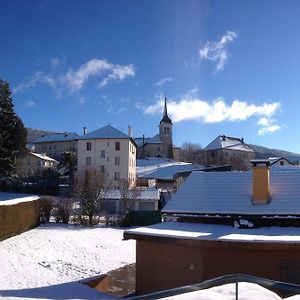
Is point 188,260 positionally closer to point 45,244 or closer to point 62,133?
point 45,244

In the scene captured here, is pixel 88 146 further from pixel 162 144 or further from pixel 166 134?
pixel 166 134

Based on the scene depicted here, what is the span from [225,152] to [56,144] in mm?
40060

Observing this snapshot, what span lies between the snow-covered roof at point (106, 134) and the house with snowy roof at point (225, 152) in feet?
135

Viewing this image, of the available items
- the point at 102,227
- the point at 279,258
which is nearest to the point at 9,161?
the point at 102,227

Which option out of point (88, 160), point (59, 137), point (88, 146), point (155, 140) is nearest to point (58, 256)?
point (88, 160)

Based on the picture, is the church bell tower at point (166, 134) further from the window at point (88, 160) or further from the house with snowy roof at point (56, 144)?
the window at point (88, 160)

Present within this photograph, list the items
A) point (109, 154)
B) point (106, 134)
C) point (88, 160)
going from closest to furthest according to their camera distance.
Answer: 1. point (109, 154)
2. point (88, 160)
3. point (106, 134)

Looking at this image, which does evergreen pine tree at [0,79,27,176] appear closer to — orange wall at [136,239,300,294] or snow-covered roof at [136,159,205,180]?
orange wall at [136,239,300,294]

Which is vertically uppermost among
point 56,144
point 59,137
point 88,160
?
point 59,137

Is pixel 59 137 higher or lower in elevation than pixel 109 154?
higher

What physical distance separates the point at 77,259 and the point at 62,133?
8379 centimetres

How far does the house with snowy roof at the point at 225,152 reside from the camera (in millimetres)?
100625

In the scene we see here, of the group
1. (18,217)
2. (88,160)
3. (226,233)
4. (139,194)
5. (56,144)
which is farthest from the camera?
(56,144)

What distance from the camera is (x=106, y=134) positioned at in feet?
203
